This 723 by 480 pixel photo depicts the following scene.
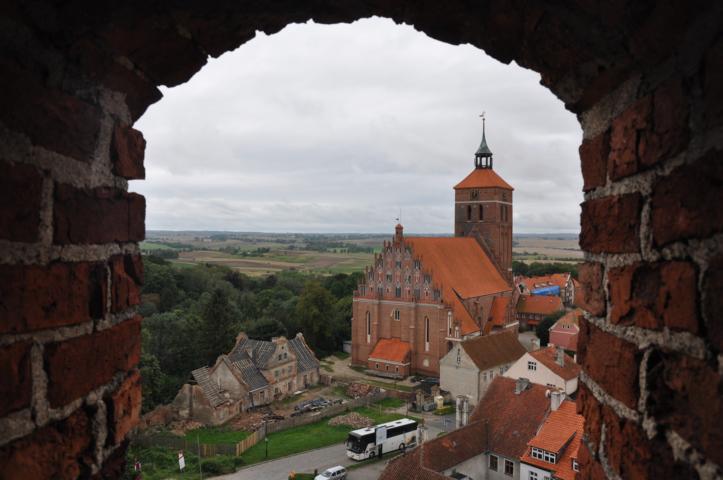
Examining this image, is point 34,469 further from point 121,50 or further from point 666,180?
point 666,180

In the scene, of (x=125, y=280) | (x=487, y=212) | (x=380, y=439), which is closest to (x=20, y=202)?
(x=125, y=280)

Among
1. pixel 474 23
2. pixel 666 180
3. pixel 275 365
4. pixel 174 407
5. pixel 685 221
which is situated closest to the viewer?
pixel 685 221

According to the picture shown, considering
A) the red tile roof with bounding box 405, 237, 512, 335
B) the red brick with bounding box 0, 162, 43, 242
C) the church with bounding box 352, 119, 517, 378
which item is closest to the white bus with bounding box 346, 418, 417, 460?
the church with bounding box 352, 119, 517, 378

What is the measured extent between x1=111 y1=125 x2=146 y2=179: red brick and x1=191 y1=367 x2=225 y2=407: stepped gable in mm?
25749

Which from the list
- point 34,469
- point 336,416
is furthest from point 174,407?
point 34,469

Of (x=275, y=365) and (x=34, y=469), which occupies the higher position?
(x=34, y=469)

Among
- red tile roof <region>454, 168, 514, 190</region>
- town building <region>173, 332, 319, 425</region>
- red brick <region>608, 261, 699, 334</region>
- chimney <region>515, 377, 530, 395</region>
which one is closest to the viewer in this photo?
red brick <region>608, 261, 699, 334</region>

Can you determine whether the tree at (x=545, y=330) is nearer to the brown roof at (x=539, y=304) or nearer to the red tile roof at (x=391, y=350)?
the brown roof at (x=539, y=304)

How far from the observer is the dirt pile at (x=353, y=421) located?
84.7 ft

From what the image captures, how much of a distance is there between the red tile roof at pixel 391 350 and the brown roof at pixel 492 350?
5.46 meters

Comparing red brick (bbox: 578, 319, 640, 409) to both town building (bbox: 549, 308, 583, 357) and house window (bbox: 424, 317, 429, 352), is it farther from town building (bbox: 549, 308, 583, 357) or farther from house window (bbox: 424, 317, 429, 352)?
town building (bbox: 549, 308, 583, 357)

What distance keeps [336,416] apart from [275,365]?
5.36m

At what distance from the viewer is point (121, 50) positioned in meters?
2.14

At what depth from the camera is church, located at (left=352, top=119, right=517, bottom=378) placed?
113 ft
